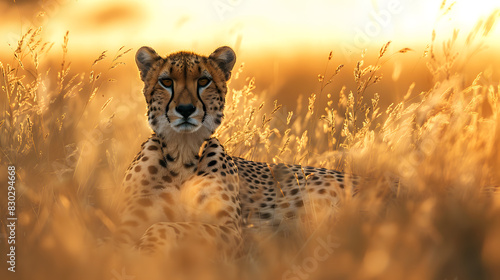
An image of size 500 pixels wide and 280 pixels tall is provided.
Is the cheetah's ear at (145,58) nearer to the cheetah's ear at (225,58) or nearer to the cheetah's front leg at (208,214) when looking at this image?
the cheetah's ear at (225,58)

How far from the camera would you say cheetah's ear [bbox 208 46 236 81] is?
362 centimetres

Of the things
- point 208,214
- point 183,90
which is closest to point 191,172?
point 208,214

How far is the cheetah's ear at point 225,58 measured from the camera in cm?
362

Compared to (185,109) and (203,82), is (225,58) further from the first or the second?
(185,109)

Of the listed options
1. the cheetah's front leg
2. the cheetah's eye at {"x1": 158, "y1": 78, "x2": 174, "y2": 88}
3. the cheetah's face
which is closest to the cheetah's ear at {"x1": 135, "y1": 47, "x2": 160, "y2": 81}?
the cheetah's face

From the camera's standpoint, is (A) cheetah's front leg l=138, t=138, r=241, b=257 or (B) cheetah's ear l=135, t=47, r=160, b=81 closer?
(A) cheetah's front leg l=138, t=138, r=241, b=257

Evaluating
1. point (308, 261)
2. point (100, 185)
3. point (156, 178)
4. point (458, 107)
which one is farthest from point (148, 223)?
point (458, 107)

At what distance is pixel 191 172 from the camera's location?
334cm

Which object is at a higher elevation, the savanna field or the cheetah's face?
the cheetah's face

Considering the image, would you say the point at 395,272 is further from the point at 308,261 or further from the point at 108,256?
the point at 108,256

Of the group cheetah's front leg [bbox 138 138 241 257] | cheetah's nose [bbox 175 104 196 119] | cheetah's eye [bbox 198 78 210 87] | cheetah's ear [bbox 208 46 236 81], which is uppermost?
cheetah's ear [bbox 208 46 236 81]

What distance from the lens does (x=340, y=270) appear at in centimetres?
195

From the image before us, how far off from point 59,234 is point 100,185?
134cm

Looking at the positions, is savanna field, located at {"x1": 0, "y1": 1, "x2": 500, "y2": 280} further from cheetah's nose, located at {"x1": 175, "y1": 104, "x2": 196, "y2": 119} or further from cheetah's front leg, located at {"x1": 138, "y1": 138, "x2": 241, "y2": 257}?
cheetah's nose, located at {"x1": 175, "y1": 104, "x2": 196, "y2": 119}
